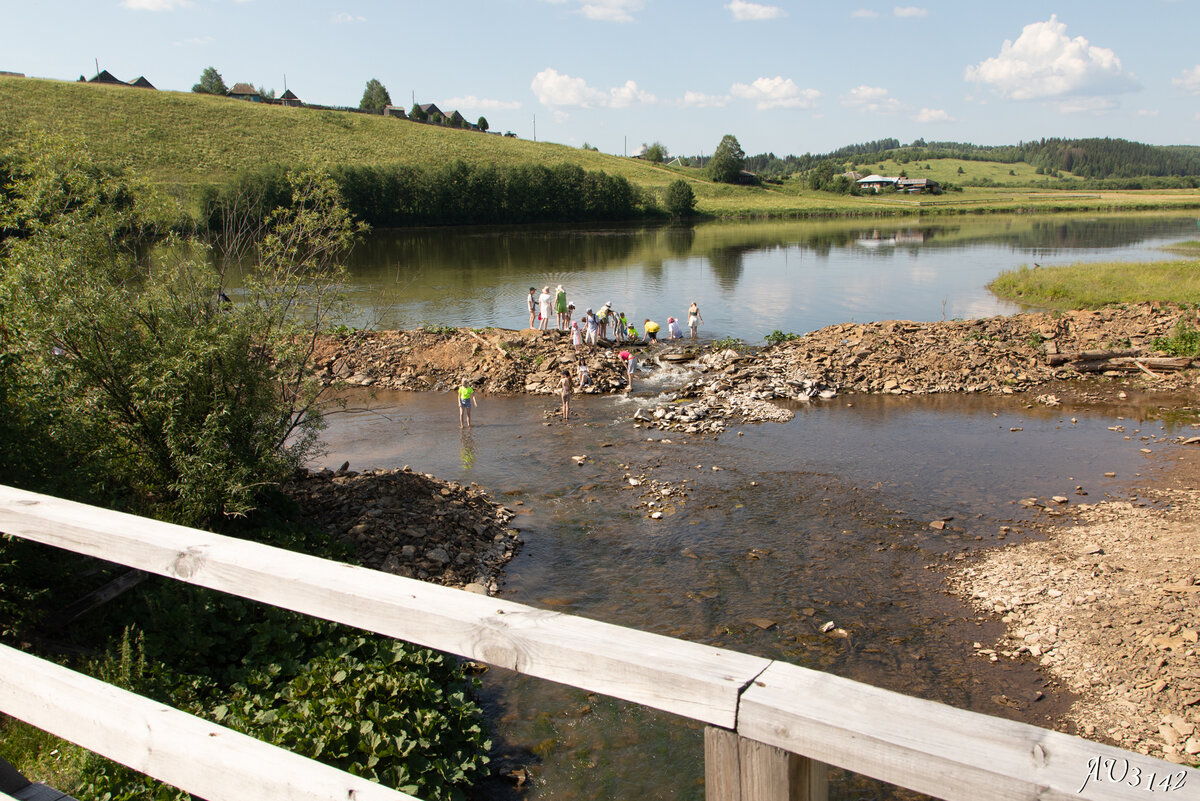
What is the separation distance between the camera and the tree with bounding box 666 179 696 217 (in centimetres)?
10912

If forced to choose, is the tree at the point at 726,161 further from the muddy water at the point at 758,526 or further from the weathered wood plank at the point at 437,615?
the weathered wood plank at the point at 437,615

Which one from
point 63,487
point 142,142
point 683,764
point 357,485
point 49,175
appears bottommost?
point 683,764

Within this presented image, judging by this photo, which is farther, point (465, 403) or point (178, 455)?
point (465, 403)

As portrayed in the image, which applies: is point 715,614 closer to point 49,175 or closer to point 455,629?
point 455,629

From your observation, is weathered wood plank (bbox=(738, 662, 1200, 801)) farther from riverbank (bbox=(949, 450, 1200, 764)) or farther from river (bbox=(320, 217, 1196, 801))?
riverbank (bbox=(949, 450, 1200, 764))

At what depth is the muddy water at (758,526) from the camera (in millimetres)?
9062

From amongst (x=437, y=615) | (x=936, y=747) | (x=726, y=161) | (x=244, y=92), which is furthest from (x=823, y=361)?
(x=244, y=92)

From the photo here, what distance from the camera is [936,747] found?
1.50 meters

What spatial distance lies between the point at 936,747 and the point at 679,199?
112269 mm

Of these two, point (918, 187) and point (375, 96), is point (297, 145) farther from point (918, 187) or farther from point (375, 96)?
point (918, 187)

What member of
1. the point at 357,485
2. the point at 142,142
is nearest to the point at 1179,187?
the point at 142,142

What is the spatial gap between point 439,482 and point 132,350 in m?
6.68

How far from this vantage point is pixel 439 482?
51.6 ft

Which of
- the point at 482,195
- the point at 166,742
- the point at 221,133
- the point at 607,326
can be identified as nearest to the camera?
the point at 166,742
